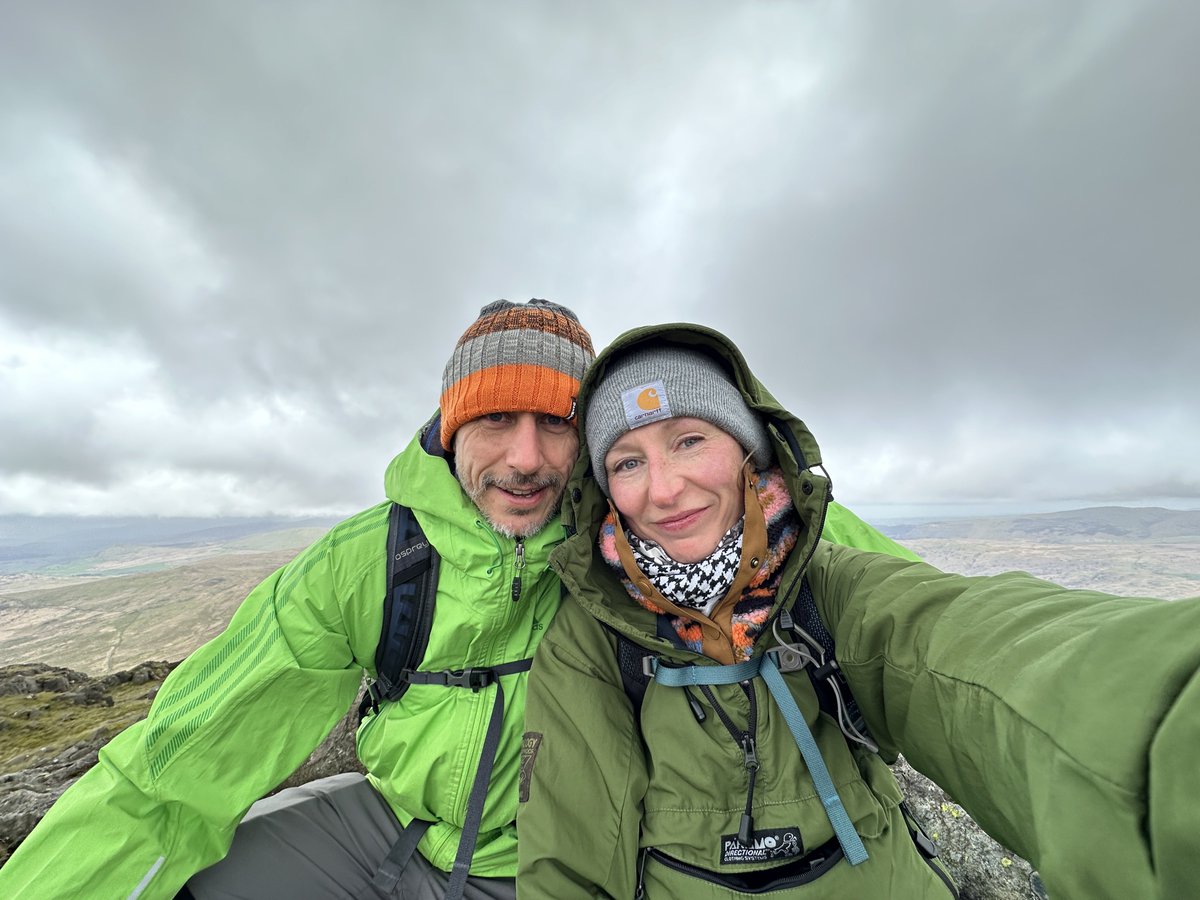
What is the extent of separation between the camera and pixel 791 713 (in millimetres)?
2402

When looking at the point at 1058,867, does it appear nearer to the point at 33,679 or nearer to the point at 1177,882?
the point at 1177,882

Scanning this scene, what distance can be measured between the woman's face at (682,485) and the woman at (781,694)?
0.05 ft

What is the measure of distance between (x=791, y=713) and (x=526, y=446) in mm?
2313

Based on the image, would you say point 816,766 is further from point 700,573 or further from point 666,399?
point 666,399

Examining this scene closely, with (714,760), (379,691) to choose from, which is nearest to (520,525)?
(379,691)

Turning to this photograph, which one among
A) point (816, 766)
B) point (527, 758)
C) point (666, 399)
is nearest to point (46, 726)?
point (527, 758)

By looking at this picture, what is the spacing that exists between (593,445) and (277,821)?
344 cm

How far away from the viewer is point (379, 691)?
3.38 metres

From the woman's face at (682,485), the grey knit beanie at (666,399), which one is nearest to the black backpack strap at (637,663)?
the woman's face at (682,485)

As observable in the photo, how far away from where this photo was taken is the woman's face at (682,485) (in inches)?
109

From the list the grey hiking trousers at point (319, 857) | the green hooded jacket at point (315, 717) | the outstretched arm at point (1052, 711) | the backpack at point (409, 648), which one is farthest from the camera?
the backpack at point (409, 648)

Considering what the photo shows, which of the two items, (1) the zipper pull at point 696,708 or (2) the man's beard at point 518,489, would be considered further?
(2) the man's beard at point 518,489

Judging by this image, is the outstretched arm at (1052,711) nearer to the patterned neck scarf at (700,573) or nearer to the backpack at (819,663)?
the backpack at (819,663)

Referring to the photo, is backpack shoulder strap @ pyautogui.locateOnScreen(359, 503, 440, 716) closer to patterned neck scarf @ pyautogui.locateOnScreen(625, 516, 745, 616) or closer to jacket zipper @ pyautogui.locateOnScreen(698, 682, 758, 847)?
patterned neck scarf @ pyautogui.locateOnScreen(625, 516, 745, 616)
